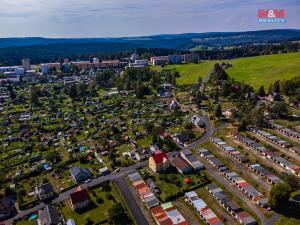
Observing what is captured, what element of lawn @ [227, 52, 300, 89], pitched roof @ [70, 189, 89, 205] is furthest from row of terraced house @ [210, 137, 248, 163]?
lawn @ [227, 52, 300, 89]

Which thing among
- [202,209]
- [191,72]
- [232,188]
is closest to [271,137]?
[232,188]

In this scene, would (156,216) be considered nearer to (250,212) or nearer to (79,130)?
(250,212)

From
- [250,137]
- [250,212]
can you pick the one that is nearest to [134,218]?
[250,212]

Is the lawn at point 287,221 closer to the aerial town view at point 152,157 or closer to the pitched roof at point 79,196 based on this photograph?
the aerial town view at point 152,157

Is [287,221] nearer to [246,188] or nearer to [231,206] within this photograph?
[231,206]

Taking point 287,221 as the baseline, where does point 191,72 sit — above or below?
above
